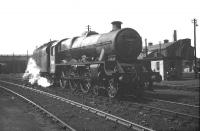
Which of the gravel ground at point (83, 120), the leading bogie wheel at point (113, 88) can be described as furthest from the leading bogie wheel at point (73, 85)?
the gravel ground at point (83, 120)

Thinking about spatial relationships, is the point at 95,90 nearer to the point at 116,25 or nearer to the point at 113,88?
the point at 113,88

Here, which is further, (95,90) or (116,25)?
(95,90)

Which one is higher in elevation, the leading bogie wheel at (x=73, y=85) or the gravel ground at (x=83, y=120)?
the leading bogie wheel at (x=73, y=85)

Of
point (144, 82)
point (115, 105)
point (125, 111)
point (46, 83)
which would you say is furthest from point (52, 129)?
point (46, 83)

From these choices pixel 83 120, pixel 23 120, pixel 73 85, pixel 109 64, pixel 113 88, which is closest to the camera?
pixel 83 120

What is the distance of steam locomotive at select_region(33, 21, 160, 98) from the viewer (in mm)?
12781

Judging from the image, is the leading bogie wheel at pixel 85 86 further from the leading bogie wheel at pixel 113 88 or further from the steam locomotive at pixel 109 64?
the leading bogie wheel at pixel 113 88

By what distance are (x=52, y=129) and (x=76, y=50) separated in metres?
10.0

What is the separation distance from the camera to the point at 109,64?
528 inches

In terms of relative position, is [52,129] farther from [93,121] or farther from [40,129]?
[93,121]

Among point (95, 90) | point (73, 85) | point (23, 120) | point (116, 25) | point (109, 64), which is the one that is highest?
point (116, 25)

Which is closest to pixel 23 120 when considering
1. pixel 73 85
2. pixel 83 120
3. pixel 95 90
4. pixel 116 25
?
pixel 83 120

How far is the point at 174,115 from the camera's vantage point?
339 inches

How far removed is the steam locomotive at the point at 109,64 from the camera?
41.9 feet
